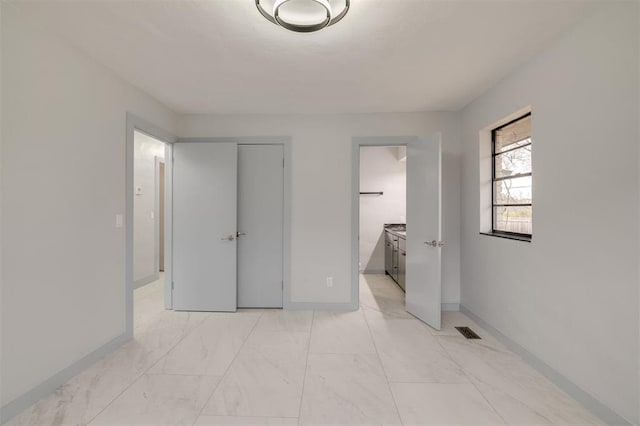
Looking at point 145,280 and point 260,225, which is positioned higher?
point 260,225

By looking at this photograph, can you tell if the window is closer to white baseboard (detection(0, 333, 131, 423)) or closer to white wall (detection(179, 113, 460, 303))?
white wall (detection(179, 113, 460, 303))

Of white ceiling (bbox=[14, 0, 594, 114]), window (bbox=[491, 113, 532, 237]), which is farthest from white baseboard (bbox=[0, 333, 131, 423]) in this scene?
window (bbox=[491, 113, 532, 237])

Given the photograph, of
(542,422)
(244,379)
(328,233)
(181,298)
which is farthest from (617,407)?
(181,298)

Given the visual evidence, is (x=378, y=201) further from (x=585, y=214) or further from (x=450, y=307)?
(x=585, y=214)

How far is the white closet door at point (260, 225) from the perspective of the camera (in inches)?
135

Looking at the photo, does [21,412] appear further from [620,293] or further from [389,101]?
[389,101]

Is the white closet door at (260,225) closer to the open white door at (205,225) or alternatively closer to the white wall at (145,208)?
the open white door at (205,225)

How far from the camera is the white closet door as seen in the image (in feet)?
11.2

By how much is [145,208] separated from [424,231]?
14.4 feet

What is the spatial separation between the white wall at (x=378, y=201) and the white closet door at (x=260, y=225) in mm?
2335

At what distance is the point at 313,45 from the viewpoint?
1976 mm

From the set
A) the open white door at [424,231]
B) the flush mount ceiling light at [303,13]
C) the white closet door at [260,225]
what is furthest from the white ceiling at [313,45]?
the white closet door at [260,225]

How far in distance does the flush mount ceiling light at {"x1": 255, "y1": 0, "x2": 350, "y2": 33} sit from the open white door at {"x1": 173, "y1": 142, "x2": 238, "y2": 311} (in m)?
1.87

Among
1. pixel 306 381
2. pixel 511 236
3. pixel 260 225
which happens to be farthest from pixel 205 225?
pixel 511 236
